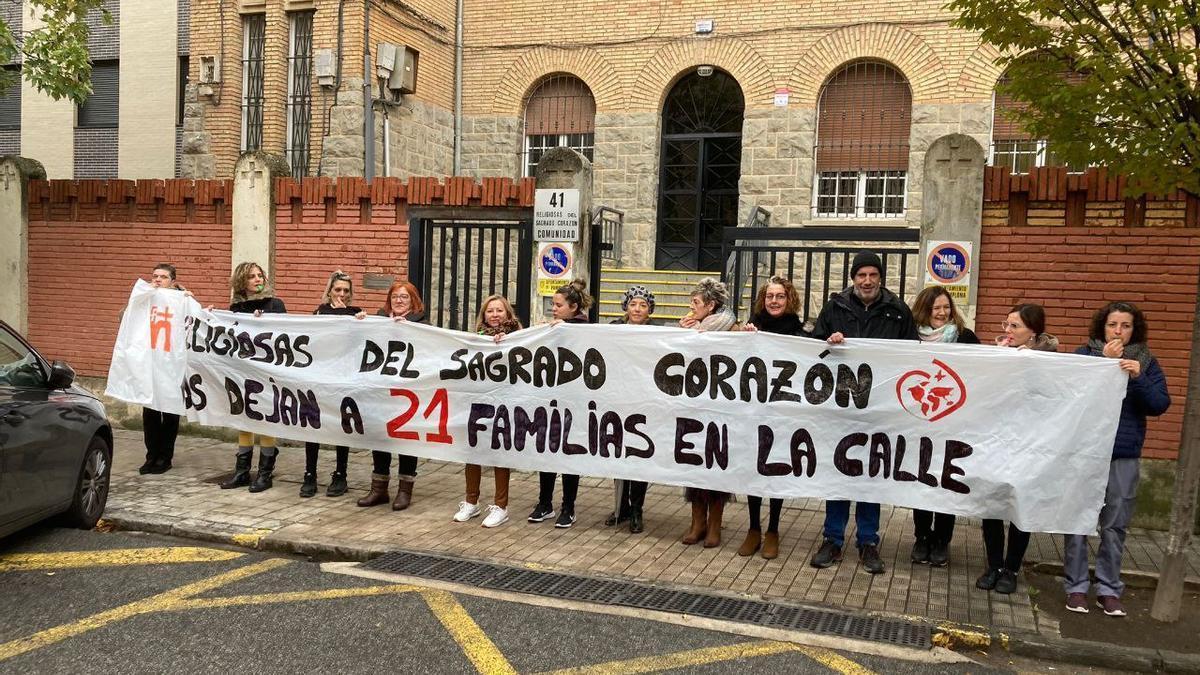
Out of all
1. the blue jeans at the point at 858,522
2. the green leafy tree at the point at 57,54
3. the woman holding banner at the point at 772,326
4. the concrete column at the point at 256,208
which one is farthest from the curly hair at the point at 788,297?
the green leafy tree at the point at 57,54

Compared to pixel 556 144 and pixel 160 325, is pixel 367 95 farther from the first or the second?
pixel 160 325

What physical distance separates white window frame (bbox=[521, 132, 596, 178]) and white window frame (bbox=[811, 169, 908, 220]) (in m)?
4.41

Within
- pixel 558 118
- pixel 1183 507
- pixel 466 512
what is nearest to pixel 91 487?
pixel 466 512

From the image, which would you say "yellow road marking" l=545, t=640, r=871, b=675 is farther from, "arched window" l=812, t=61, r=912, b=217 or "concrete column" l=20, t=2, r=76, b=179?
"concrete column" l=20, t=2, r=76, b=179

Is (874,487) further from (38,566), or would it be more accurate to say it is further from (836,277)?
(836,277)

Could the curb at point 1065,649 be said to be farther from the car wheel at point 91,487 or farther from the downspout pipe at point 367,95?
the downspout pipe at point 367,95

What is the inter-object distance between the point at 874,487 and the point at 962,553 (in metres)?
1.21

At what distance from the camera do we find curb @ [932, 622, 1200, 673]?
189 inches

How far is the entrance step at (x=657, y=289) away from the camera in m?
13.5

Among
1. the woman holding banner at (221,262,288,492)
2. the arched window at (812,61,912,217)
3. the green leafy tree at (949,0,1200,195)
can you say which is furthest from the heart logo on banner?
the arched window at (812,61,912,217)

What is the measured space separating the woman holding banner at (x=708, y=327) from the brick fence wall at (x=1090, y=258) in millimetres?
2665

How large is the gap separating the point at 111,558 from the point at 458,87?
14118mm

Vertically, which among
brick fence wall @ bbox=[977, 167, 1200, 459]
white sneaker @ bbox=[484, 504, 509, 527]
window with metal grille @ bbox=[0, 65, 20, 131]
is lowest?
white sneaker @ bbox=[484, 504, 509, 527]

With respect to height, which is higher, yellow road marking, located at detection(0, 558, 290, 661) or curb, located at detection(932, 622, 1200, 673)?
curb, located at detection(932, 622, 1200, 673)
